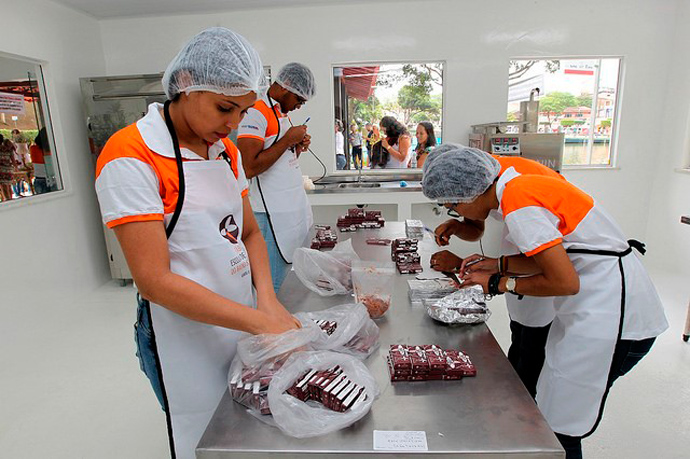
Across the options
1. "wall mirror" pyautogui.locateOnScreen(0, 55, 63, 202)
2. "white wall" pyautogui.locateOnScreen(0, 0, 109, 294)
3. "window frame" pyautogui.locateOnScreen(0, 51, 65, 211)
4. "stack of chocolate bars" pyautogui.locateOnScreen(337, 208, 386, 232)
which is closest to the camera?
"stack of chocolate bars" pyautogui.locateOnScreen(337, 208, 386, 232)

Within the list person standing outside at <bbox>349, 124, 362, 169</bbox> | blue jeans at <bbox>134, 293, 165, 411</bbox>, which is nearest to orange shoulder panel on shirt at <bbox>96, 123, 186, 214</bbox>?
blue jeans at <bbox>134, 293, 165, 411</bbox>

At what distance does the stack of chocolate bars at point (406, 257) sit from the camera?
1.69m

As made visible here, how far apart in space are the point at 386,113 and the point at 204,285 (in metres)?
3.77

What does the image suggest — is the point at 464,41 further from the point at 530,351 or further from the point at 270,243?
the point at 530,351

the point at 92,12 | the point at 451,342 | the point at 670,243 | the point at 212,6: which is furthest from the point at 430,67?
the point at 451,342

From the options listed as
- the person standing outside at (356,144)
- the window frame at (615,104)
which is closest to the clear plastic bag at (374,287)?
the person standing outside at (356,144)

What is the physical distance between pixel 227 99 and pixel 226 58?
9 centimetres

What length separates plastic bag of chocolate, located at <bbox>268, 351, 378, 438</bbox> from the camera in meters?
0.81

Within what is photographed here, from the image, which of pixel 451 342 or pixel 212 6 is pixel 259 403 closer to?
pixel 451 342

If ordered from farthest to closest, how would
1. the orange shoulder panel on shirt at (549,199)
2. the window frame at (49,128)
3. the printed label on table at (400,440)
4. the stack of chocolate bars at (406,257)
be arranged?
the window frame at (49,128) → the stack of chocolate bars at (406,257) → the orange shoulder panel on shirt at (549,199) → the printed label on table at (400,440)

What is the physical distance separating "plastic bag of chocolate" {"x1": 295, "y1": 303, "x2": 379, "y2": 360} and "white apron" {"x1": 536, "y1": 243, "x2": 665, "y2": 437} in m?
0.59

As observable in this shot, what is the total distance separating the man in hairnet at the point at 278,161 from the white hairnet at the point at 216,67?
3.12ft

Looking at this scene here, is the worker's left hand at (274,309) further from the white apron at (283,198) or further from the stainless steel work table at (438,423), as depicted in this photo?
the white apron at (283,198)

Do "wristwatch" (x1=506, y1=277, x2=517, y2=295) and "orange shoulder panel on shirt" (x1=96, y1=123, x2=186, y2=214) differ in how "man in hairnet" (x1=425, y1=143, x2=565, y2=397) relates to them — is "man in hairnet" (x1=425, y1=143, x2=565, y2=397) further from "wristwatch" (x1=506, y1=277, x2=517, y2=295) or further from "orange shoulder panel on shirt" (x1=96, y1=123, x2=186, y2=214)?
"orange shoulder panel on shirt" (x1=96, y1=123, x2=186, y2=214)
